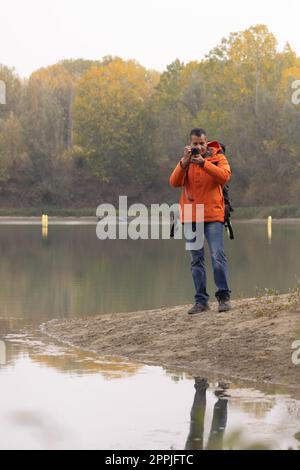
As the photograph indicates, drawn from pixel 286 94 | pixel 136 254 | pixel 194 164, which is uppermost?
pixel 286 94

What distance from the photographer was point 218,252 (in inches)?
456

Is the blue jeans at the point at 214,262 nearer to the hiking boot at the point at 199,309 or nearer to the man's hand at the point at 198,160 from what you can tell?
the hiking boot at the point at 199,309

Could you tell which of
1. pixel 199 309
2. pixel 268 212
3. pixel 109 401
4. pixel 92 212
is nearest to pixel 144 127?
pixel 92 212

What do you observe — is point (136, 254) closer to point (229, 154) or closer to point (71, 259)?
point (71, 259)

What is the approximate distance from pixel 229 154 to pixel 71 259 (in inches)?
2125

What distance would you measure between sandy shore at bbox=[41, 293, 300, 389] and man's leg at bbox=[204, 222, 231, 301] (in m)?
0.27

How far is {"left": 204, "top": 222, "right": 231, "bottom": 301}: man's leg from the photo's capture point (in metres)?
11.4

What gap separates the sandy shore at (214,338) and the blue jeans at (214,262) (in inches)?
8.7

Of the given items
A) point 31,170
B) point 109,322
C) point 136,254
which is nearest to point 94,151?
point 31,170

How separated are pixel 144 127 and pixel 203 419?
86736mm

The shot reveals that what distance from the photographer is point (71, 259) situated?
29422mm

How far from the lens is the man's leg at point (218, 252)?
1145 centimetres

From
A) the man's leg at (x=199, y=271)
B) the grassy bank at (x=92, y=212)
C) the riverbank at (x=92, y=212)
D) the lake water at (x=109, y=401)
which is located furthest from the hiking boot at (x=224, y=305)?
the grassy bank at (x=92, y=212)

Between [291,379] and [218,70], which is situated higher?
[218,70]
